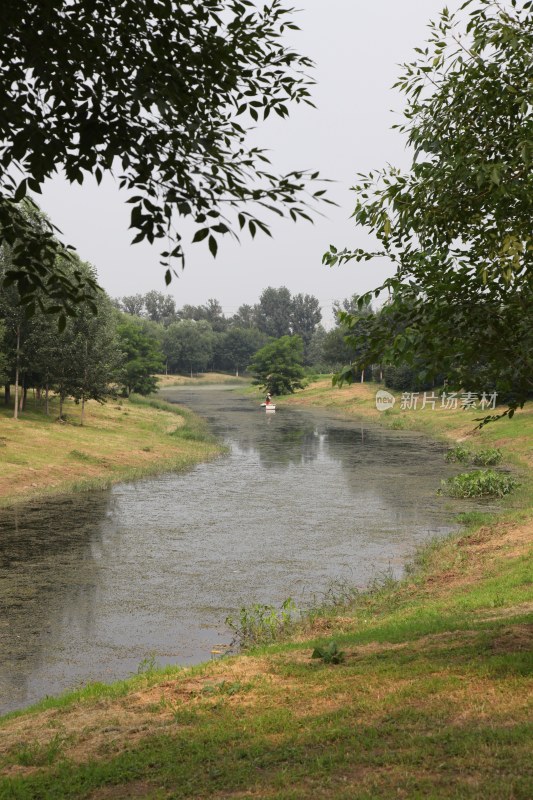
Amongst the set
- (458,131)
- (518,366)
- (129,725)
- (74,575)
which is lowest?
(74,575)

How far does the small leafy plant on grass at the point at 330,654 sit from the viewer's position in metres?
11.2

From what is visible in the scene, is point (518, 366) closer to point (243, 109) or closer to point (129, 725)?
point (243, 109)

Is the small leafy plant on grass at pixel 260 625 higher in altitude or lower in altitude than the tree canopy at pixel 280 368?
lower

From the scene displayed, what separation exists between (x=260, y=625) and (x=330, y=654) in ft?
15.4

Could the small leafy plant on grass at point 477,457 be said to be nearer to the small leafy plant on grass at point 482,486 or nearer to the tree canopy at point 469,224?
the small leafy plant on grass at point 482,486

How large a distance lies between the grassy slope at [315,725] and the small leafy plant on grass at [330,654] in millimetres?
145

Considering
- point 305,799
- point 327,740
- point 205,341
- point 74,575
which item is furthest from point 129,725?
point 205,341

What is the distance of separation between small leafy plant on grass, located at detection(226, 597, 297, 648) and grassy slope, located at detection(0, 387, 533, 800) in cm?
162

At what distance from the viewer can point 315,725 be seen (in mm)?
8359

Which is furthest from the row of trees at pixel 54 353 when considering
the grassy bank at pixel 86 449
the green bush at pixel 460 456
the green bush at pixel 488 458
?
the green bush at pixel 488 458

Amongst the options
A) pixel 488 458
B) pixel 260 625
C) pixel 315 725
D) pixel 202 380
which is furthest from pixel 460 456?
pixel 202 380

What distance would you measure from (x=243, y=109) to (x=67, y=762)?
22.9 ft

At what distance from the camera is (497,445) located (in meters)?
45.4

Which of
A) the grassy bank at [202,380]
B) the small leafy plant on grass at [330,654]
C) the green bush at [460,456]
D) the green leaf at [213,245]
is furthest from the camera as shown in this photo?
the grassy bank at [202,380]
